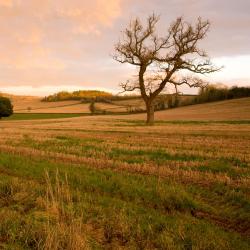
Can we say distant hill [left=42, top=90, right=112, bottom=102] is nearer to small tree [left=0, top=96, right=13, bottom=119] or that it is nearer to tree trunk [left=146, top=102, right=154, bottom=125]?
small tree [left=0, top=96, right=13, bottom=119]

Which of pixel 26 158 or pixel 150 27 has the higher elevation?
pixel 150 27

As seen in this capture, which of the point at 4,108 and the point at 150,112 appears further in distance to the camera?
the point at 4,108

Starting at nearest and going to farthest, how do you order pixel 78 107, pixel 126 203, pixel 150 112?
pixel 126 203 → pixel 150 112 → pixel 78 107

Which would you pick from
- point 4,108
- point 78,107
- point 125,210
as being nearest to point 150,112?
point 125,210

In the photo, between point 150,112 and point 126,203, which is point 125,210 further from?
point 150,112

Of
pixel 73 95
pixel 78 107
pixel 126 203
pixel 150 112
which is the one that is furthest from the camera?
pixel 73 95

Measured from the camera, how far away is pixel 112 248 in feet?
18.7

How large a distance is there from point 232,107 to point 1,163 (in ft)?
211

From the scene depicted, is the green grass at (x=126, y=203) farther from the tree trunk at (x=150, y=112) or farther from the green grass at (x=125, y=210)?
the tree trunk at (x=150, y=112)

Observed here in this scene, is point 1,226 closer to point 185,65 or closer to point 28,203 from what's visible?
point 28,203

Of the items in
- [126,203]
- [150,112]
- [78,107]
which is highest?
[126,203]

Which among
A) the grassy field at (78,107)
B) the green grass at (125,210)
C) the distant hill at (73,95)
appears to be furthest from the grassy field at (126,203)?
the distant hill at (73,95)

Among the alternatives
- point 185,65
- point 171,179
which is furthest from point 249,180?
point 185,65

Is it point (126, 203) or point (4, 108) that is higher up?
point (126, 203)
